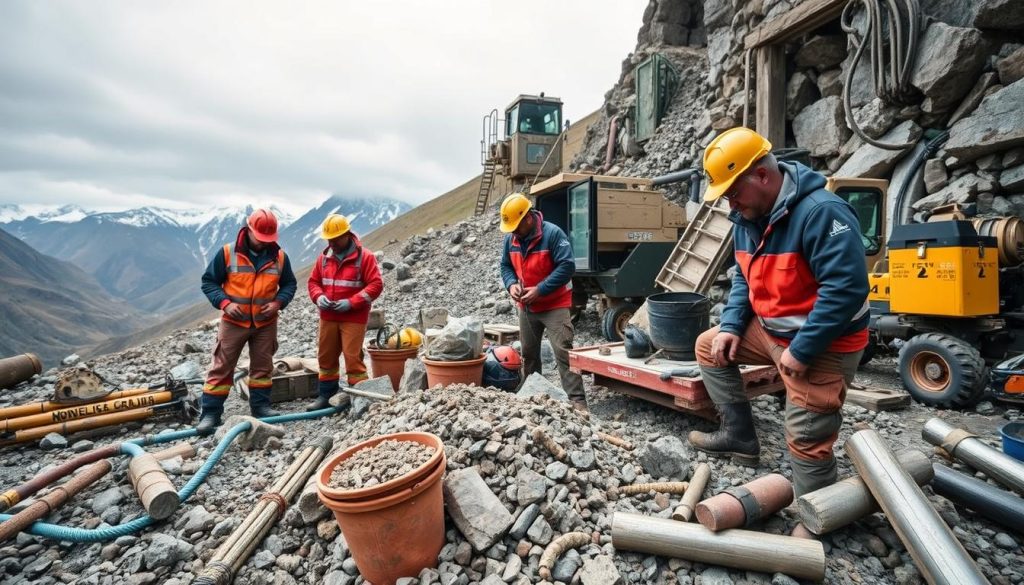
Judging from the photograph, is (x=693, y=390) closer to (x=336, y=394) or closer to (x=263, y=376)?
(x=336, y=394)

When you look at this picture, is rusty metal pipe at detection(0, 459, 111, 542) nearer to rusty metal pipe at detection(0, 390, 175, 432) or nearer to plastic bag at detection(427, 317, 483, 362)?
rusty metal pipe at detection(0, 390, 175, 432)

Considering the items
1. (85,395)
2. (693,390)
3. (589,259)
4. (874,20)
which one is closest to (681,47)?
(874,20)

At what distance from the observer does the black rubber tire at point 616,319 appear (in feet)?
24.1

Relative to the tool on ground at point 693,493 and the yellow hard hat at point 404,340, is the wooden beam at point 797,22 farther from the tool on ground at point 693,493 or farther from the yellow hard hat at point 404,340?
the tool on ground at point 693,493

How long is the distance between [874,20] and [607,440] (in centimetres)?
829

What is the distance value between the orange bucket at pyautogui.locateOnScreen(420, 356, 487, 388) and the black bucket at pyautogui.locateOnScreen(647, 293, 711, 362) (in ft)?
5.24

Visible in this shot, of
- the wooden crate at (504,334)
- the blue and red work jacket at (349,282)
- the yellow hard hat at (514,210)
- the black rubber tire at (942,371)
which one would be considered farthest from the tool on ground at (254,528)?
the black rubber tire at (942,371)

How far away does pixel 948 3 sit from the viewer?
7.10 metres

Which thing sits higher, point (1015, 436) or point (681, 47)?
point (681, 47)

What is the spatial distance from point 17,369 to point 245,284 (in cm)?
412

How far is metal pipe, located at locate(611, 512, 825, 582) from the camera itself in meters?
2.04

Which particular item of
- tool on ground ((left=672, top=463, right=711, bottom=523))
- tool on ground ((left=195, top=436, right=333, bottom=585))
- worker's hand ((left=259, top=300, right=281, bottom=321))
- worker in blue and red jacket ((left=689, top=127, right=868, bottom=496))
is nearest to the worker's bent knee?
worker in blue and red jacket ((left=689, top=127, right=868, bottom=496))

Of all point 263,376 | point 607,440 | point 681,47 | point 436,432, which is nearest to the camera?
point 436,432

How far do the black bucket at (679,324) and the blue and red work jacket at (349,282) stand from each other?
270 cm
